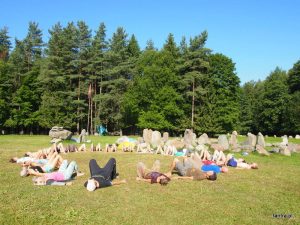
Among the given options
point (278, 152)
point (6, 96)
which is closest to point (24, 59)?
point (6, 96)

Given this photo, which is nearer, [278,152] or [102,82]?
[278,152]

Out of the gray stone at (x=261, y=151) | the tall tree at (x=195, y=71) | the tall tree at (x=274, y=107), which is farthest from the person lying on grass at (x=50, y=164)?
the tall tree at (x=274, y=107)

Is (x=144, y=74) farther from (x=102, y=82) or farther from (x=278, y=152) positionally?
(x=278, y=152)

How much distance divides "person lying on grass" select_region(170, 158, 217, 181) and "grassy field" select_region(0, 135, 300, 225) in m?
0.44

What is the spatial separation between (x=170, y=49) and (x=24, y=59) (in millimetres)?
27021

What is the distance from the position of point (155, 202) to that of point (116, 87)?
4550cm

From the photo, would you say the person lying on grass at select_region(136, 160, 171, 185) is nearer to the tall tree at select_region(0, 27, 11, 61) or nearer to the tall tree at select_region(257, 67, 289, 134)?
the tall tree at select_region(257, 67, 289, 134)

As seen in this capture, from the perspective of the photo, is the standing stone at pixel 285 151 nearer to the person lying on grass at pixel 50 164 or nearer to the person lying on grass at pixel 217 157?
the person lying on grass at pixel 217 157

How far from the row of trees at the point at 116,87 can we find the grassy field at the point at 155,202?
3625 cm

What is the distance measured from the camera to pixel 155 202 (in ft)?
30.2

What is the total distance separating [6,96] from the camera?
52.3 m

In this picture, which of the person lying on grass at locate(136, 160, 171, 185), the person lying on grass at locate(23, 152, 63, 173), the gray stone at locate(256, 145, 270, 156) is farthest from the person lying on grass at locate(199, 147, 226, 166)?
the person lying on grass at locate(23, 152, 63, 173)

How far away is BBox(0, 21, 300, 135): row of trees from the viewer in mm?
50094

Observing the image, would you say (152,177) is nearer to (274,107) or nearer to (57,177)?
(57,177)
